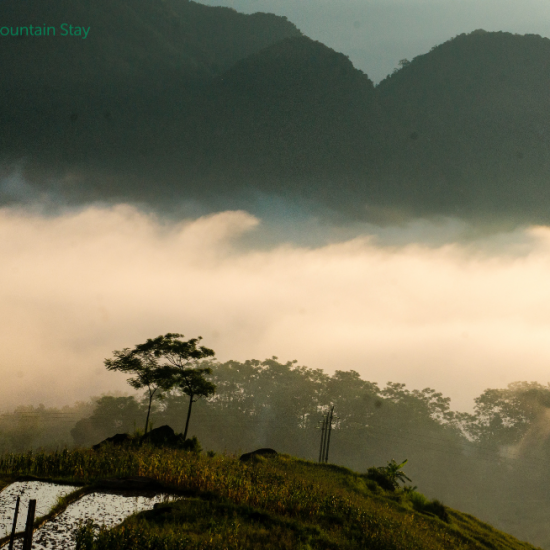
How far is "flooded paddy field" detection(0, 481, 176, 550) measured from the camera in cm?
1048

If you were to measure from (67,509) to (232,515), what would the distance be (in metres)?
4.23

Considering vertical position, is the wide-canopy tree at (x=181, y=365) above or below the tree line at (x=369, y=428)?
above

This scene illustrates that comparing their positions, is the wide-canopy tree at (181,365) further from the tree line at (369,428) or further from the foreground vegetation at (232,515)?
the tree line at (369,428)

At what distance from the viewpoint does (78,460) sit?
661 inches

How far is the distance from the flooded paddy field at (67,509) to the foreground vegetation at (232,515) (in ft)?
1.51

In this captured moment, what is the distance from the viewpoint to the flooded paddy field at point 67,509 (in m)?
10.5

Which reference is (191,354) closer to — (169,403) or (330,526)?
(330,526)

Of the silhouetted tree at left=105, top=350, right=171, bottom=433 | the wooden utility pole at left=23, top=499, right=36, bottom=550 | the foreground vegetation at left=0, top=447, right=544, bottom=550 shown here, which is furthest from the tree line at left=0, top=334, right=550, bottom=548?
the wooden utility pole at left=23, top=499, right=36, bottom=550

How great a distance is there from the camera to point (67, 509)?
1220 centimetres

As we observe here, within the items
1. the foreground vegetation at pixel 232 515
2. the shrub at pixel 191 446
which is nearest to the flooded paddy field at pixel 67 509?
the foreground vegetation at pixel 232 515

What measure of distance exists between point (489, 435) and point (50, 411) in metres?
93.4

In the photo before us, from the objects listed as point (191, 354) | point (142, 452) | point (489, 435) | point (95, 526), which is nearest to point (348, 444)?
point (489, 435)

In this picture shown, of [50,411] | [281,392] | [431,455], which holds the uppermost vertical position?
[281,392]

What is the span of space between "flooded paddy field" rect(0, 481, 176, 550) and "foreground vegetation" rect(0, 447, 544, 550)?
461mm
